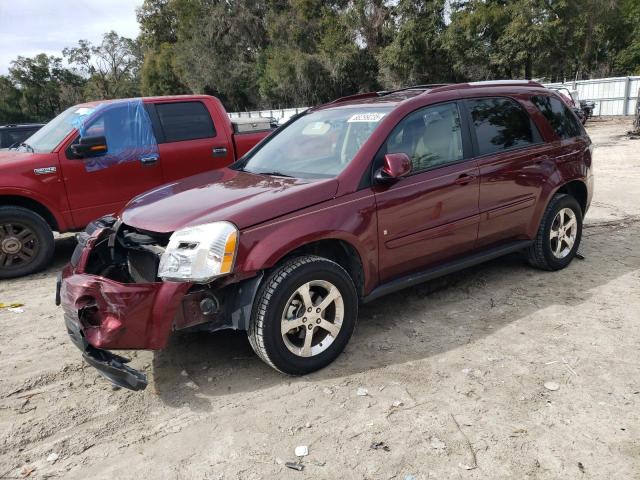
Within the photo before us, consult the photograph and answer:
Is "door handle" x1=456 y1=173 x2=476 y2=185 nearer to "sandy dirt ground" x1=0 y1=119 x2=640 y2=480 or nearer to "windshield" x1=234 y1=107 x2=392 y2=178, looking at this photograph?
"windshield" x1=234 y1=107 x2=392 y2=178

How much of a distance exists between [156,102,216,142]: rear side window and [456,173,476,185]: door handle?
3864mm

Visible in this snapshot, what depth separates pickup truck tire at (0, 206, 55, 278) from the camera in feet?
18.5

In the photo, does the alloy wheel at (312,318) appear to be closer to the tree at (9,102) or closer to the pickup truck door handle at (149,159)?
the pickup truck door handle at (149,159)

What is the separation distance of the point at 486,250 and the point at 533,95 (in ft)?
5.36

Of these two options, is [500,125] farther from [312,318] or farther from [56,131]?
[56,131]

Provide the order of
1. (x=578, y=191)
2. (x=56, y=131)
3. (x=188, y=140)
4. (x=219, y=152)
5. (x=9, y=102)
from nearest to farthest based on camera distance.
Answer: (x=578, y=191), (x=56, y=131), (x=188, y=140), (x=219, y=152), (x=9, y=102)

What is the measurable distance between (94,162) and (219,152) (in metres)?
1.55

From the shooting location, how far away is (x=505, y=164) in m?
4.38

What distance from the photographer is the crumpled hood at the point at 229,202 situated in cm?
315

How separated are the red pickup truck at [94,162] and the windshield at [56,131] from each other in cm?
2

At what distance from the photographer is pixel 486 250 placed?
14.5 feet

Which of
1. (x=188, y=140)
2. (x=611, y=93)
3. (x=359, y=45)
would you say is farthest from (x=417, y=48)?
(x=188, y=140)

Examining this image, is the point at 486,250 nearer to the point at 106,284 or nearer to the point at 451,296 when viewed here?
the point at 451,296

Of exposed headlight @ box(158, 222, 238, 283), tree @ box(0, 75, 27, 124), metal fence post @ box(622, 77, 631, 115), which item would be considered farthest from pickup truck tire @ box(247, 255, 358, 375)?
tree @ box(0, 75, 27, 124)
